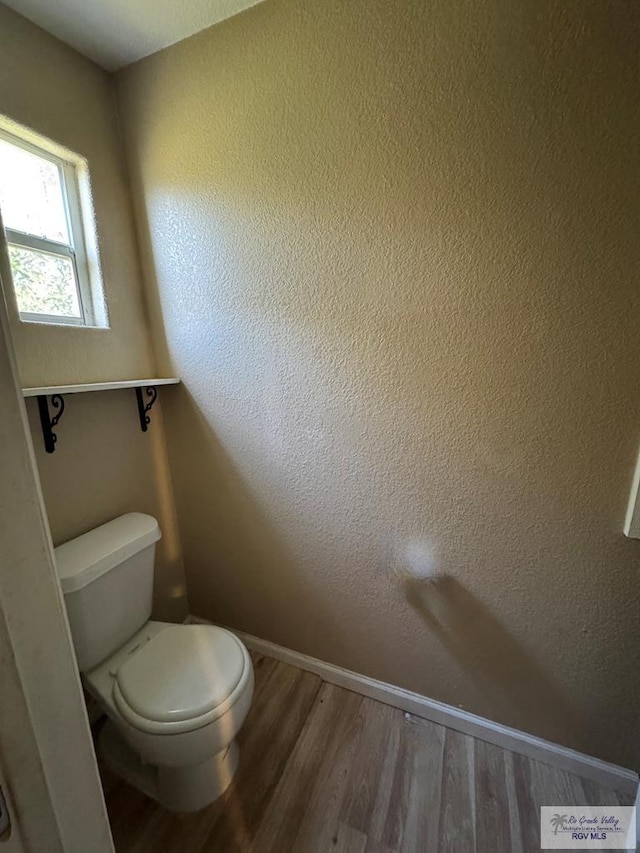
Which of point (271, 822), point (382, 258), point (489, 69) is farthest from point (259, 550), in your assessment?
point (489, 69)

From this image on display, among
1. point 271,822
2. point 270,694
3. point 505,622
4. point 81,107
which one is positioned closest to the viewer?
point 271,822

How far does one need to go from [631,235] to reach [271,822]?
1.92 meters

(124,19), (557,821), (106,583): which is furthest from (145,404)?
(557,821)

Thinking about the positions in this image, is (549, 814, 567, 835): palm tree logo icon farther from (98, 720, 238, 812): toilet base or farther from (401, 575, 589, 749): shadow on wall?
(98, 720, 238, 812): toilet base

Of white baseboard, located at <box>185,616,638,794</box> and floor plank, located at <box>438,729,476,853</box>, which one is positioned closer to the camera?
floor plank, located at <box>438,729,476,853</box>

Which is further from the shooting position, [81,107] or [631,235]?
[81,107]

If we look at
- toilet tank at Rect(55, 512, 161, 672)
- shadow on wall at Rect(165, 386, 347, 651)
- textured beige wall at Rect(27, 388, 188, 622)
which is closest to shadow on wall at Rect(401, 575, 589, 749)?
shadow on wall at Rect(165, 386, 347, 651)

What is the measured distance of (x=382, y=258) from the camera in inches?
42.6

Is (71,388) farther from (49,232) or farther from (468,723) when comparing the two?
(468,723)

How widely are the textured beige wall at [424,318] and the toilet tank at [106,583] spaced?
0.42 meters

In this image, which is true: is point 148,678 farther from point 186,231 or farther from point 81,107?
point 81,107

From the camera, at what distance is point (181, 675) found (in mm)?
1073

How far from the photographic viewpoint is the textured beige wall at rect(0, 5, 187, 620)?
3.69 feet

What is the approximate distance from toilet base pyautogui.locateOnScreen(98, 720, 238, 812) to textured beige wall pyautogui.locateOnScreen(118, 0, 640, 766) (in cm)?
51
